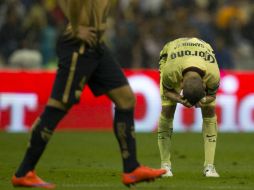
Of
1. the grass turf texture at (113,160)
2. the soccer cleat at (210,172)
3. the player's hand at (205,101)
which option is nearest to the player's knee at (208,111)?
the player's hand at (205,101)

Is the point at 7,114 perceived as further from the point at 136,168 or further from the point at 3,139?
the point at 136,168

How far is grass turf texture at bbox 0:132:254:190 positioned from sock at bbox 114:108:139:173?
Result: 2.64 ft

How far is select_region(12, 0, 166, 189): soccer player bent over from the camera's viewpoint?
8625 mm

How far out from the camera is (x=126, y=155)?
8.79m

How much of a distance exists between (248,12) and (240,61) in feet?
Result: 4.90

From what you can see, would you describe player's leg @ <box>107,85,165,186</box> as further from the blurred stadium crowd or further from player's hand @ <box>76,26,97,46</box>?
the blurred stadium crowd

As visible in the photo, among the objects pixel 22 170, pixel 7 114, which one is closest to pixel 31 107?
pixel 7 114

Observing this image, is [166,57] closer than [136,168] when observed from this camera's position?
No

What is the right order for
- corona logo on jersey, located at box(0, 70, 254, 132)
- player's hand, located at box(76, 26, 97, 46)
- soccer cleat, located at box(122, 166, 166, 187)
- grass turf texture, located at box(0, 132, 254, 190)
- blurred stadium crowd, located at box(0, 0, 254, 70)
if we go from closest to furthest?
player's hand, located at box(76, 26, 97, 46), soccer cleat, located at box(122, 166, 166, 187), grass turf texture, located at box(0, 132, 254, 190), corona logo on jersey, located at box(0, 70, 254, 132), blurred stadium crowd, located at box(0, 0, 254, 70)

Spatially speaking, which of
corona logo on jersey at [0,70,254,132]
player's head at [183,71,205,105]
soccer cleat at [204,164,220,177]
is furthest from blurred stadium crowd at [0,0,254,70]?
player's head at [183,71,205,105]

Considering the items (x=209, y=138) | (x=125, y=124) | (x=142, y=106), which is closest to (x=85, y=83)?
(x=125, y=124)

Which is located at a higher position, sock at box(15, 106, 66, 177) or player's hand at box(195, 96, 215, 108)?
player's hand at box(195, 96, 215, 108)

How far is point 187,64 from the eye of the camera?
33.9ft

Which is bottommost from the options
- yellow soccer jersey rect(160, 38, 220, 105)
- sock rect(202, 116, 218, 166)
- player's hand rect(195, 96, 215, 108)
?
sock rect(202, 116, 218, 166)
